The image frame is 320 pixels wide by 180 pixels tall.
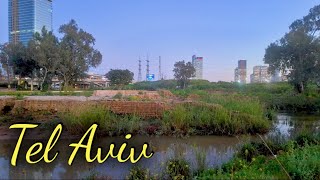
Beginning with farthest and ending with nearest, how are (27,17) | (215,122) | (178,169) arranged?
1. (27,17)
2. (215,122)
3. (178,169)

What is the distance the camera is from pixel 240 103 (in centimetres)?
1398

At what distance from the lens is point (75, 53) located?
46.9m

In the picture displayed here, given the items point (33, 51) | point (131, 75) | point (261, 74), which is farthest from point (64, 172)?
point (131, 75)

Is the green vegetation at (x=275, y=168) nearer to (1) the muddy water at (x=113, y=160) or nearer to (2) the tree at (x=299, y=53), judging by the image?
(1) the muddy water at (x=113, y=160)

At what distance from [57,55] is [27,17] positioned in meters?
41.0

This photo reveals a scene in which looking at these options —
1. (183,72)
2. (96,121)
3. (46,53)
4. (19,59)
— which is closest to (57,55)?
(46,53)

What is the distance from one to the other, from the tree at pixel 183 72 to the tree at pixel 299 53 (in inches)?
911

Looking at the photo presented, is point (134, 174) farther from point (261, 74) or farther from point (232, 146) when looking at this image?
point (261, 74)

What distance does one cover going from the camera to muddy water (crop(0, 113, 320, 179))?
6.94m

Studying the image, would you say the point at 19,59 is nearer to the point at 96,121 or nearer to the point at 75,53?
the point at 75,53

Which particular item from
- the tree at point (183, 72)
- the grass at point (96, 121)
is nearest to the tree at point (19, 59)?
the tree at point (183, 72)

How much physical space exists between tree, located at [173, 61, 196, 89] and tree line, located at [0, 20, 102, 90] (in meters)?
12.6

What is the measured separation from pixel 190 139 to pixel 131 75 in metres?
66.7

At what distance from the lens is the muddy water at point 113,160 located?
6.94 meters
